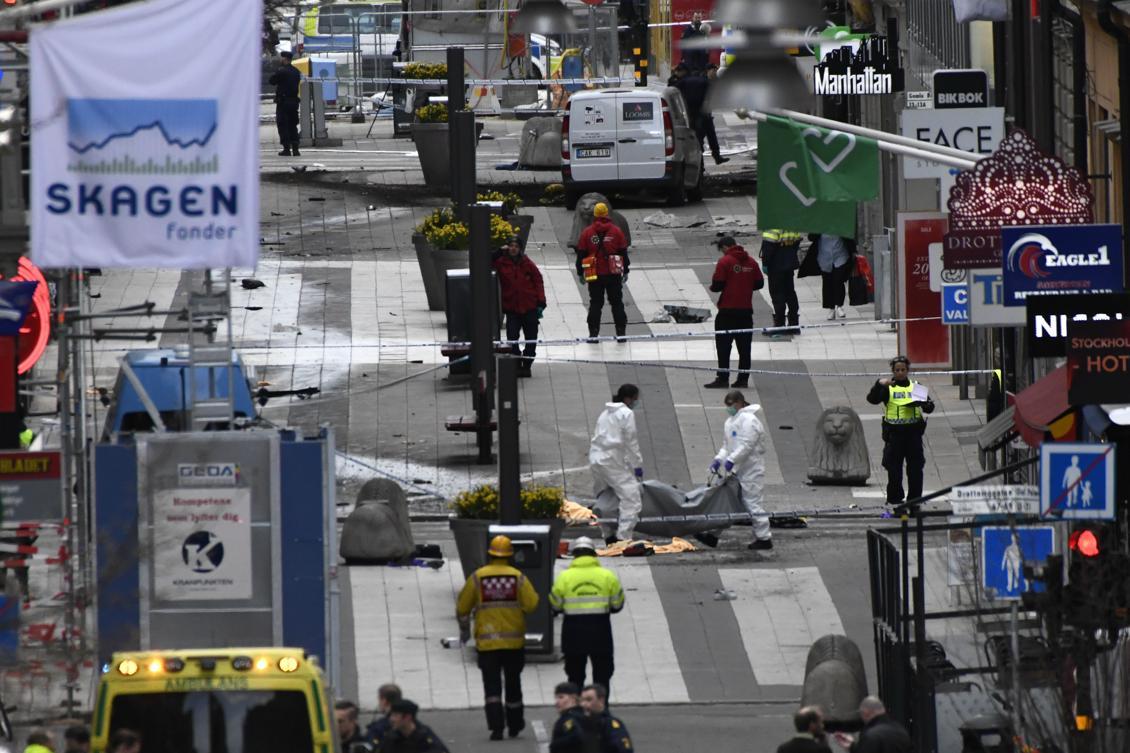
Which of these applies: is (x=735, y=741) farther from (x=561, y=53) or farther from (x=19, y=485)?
(x=561, y=53)

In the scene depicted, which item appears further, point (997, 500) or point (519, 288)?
point (519, 288)

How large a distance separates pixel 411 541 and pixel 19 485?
18.9ft

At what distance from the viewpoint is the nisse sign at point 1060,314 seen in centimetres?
1678

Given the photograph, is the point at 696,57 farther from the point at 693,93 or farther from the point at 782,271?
the point at 782,271

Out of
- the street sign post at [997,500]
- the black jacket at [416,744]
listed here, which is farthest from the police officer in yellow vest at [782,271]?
the black jacket at [416,744]

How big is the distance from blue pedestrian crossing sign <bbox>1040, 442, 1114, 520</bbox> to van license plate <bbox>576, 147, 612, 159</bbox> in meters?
25.4

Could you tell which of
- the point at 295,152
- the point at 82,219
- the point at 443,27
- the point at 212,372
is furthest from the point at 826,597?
the point at 443,27

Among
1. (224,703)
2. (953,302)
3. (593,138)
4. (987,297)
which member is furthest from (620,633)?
(593,138)

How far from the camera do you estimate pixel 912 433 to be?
24.1 meters

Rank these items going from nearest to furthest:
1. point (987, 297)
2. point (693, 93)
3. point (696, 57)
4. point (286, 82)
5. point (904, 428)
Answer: point (987, 297)
point (904, 428)
point (693, 93)
point (286, 82)
point (696, 57)

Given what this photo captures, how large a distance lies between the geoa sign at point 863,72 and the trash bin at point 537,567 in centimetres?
1344

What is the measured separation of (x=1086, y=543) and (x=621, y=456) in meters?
8.46

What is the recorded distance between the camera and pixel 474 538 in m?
20.6

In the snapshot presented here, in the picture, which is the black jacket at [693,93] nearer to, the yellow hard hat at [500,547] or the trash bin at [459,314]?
the trash bin at [459,314]
